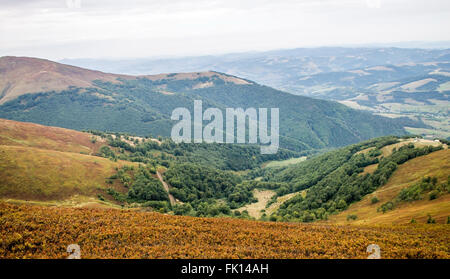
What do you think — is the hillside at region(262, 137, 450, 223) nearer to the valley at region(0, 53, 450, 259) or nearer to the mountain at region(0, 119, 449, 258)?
the valley at region(0, 53, 450, 259)

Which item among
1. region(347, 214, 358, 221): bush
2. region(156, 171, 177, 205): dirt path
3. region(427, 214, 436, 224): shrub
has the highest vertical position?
region(427, 214, 436, 224): shrub

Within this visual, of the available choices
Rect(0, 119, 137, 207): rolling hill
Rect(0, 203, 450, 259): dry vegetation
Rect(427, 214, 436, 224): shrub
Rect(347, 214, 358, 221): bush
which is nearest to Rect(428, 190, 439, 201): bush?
Rect(347, 214, 358, 221): bush

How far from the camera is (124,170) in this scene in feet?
340

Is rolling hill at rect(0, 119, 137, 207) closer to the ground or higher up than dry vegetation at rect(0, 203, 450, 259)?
closer to the ground

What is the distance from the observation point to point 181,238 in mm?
26703

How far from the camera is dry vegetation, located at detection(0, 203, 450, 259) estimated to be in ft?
73.9

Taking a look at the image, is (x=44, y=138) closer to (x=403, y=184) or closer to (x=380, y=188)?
(x=380, y=188)

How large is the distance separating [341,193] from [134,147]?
123175 mm

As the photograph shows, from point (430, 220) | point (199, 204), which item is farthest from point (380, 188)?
point (199, 204)

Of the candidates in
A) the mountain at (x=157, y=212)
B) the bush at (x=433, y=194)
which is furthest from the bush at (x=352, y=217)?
the bush at (x=433, y=194)

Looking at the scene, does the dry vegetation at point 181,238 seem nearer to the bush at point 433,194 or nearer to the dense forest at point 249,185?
the bush at point 433,194
